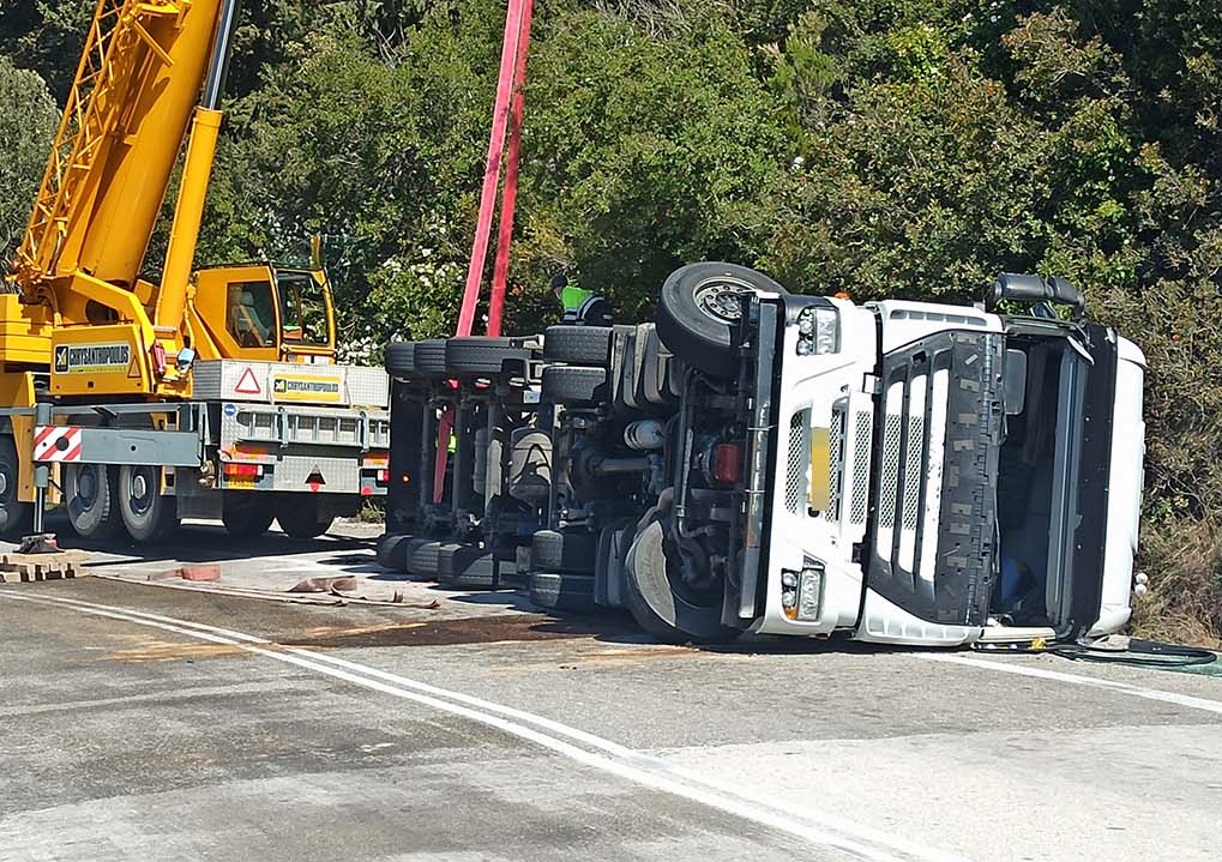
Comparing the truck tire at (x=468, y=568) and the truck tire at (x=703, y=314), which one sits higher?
the truck tire at (x=703, y=314)

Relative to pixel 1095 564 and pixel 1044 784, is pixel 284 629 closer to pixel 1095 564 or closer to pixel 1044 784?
pixel 1095 564

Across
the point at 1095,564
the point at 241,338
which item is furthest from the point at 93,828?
the point at 241,338

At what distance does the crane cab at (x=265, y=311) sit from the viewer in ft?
67.5

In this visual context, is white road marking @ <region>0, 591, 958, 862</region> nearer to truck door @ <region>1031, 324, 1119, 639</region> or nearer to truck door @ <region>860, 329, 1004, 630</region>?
truck door @ <region>860, 329, 1004, 630</region>

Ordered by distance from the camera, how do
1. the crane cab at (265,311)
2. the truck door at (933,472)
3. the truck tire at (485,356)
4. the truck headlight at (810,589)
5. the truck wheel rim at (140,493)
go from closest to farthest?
1. the truck headlight at (810,589)
2. the truck door at (933,472)
3. the truck tire at (485,356)
4. the truck wheel rim at (140,493)
5. the crane cab at (265,311)

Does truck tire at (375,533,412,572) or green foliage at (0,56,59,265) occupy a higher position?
green foliage at (0,56,59,265)

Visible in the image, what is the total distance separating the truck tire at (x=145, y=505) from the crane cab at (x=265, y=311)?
6.71ft

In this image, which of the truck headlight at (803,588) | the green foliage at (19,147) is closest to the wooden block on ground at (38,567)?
the truck headlight at (803,588)

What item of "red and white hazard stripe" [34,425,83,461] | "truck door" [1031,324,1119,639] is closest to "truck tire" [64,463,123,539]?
"red and white hazard stripe" [34,425,83,461]

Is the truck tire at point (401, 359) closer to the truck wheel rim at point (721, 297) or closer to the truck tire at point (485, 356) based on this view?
the truck tire at point (485, 356)

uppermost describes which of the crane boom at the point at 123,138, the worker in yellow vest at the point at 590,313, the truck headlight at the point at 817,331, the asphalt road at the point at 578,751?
the crane boom at the point at 123,138

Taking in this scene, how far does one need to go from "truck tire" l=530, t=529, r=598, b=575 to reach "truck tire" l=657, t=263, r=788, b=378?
6.84 ft

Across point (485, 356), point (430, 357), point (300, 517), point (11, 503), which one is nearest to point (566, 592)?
point (485, 356)

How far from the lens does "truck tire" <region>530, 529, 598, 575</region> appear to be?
13000 millimetres
